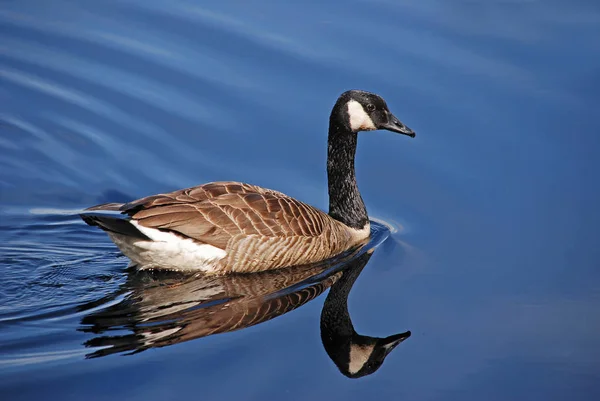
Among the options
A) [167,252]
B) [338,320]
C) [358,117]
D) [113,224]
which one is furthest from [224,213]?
[358,117]

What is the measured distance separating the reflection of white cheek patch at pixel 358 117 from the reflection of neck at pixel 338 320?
1867 millimetres

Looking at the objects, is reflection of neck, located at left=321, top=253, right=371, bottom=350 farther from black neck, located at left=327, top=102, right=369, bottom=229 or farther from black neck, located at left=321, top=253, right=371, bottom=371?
black neck, located at left=327, top=102, right=369, bottom=229

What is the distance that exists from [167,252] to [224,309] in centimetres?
112

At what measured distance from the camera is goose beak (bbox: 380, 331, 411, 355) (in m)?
8.32

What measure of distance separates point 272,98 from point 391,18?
2629 mm

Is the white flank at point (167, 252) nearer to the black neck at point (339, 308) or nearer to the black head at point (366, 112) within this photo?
the black neck at point (339, 308)

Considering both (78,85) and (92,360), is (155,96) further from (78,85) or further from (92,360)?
(92,360)

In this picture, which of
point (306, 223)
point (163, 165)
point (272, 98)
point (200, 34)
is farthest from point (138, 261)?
point (200, 34)

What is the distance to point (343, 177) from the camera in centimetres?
1112

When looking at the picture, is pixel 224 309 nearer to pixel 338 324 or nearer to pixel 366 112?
pixel 338 324

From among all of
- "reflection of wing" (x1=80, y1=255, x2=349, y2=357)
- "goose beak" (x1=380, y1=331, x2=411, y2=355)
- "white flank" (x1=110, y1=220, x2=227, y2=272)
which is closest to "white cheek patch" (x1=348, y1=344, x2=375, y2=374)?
"goose beak" (x1=380, y1=331, x2=411, y2=355)

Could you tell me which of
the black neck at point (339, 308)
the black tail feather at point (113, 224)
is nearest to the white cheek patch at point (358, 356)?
the black neck at point (339, 308)

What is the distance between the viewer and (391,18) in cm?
1445

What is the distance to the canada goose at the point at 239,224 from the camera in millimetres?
9383
